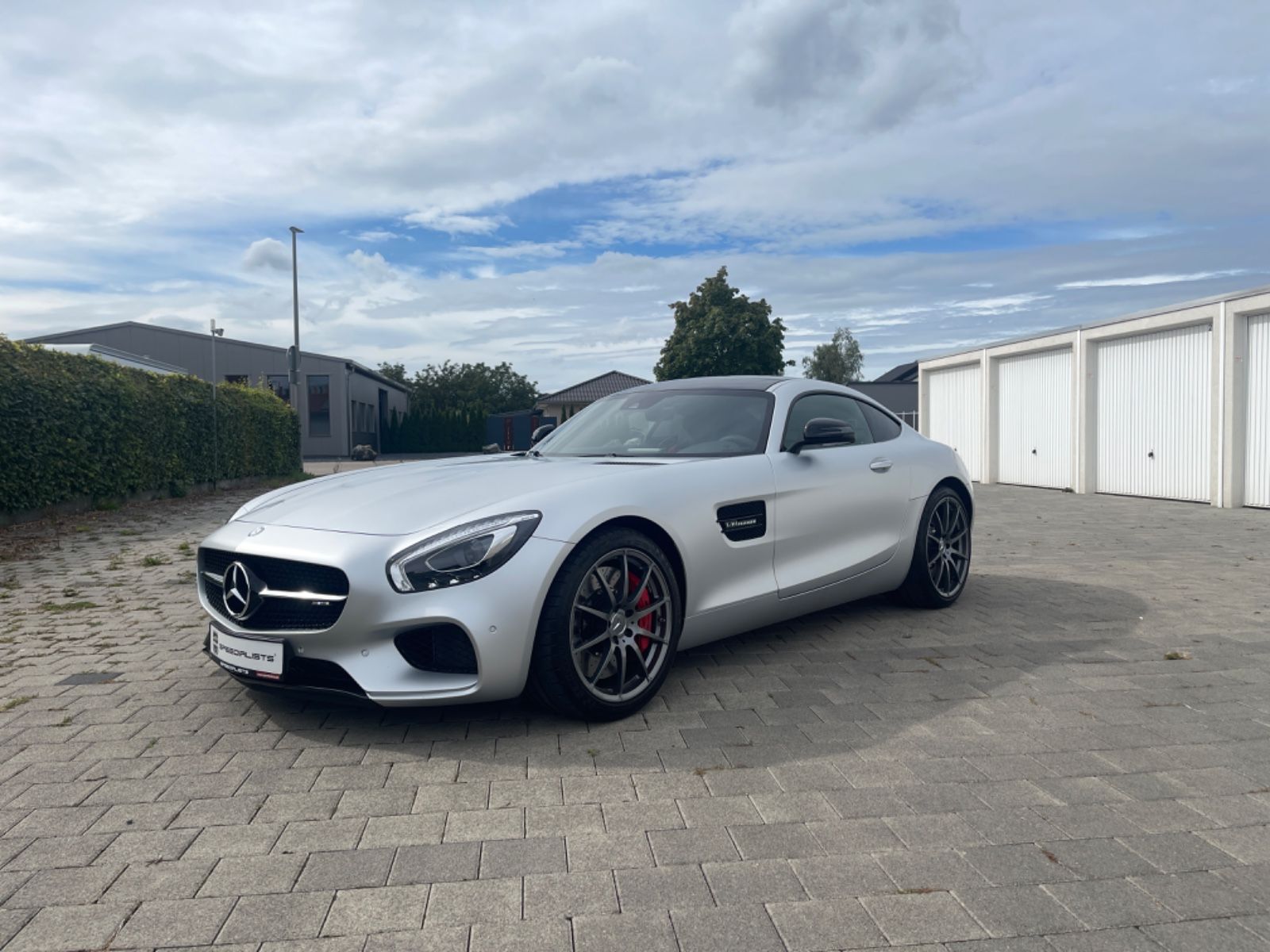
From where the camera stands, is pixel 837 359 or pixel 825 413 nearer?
pixel 825 413

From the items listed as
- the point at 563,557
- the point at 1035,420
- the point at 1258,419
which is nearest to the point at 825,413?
the point at 563,557

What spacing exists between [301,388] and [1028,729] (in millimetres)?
43337

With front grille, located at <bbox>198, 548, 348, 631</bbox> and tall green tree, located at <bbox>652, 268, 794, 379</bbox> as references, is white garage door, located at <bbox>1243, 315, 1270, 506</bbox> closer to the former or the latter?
front grille, located at <bbox>198, 548, 348, 631</bbox>

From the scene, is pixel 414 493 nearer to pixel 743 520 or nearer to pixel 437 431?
pixel 743 520

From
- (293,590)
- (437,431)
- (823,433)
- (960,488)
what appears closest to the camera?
(293,590)

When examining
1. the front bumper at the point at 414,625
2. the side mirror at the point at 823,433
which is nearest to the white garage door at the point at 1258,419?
the side mirror at the point at 823,433

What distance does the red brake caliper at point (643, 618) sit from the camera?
3.65 m

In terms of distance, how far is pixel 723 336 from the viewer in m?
46.0

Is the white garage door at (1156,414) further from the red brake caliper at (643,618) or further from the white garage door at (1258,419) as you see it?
the red brake caliper at (643,618)

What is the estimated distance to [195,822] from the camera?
2.71 metres

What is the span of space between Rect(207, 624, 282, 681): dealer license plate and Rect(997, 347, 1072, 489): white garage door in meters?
17.7

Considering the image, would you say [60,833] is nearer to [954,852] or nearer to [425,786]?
[425,786]

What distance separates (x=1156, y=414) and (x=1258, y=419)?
2.25 meters

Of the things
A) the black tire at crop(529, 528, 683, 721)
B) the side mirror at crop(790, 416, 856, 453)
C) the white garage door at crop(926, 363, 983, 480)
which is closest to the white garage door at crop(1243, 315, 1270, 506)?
the white garage door at crop(926, 363, 983, 480)
